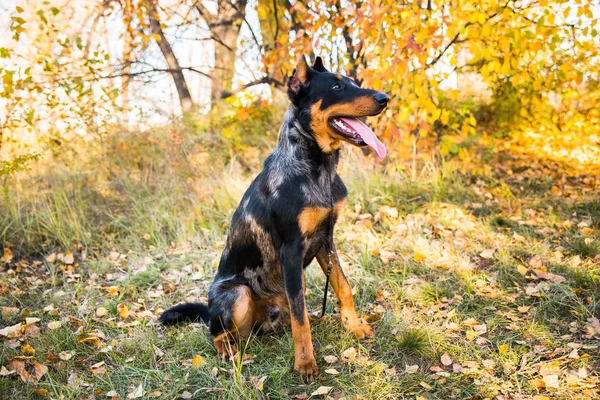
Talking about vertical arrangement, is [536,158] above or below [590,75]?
below

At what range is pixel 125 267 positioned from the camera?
554 cm

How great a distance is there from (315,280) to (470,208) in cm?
273

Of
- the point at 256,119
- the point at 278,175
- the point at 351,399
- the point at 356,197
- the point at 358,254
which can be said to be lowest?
the point at 351,399

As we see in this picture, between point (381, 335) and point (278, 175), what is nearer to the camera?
point (278, 175)

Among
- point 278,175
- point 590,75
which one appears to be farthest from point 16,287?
point 590,75

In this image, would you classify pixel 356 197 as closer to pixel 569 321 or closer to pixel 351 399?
pixel 569 321

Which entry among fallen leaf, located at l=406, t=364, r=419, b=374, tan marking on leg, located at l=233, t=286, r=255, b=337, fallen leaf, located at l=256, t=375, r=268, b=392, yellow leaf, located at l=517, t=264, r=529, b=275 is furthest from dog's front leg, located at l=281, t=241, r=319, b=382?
yellow leaf, located at l=517, t=264, r=529, b=275

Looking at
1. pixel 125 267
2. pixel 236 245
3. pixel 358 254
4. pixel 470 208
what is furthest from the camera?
pixel 470 208

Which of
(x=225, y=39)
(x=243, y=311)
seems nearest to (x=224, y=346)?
(x=243, y=311)

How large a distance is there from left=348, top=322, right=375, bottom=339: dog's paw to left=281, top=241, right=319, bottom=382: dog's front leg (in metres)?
0.52

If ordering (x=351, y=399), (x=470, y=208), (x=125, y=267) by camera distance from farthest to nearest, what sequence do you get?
(x=470, y=208)
(x=125, y=267)
(x=351, y=399)

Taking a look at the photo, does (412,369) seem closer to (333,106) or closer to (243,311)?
(243,311)

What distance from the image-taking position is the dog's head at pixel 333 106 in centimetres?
304

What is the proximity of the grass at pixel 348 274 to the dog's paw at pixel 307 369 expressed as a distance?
0.06 m
